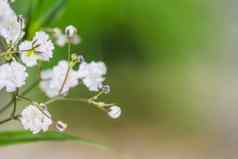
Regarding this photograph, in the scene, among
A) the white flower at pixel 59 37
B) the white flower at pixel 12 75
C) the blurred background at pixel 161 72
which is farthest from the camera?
the blurred background at pixel 161 72

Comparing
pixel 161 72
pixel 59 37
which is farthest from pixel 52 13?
pixel 161 72

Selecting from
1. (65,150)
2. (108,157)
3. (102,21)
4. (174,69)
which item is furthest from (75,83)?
(174,69)

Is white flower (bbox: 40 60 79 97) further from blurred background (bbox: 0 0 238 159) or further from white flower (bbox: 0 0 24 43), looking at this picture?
blurred background (bbox: 0 0 238 159)

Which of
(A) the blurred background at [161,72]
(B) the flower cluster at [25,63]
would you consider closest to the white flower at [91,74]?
(B) the flower cluster at [25,63]

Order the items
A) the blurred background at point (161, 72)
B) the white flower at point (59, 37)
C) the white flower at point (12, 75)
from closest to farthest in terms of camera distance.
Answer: the white flower at point (12, 75), the white flower at point (59, 37), the blurred background at point (161, 72)

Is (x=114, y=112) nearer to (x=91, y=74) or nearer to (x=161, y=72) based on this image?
(x=91, y=74)

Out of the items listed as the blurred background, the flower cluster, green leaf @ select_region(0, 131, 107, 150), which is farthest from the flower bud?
the blurred background

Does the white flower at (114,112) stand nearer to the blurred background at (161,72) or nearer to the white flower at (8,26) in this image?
the white flower at (8,26)

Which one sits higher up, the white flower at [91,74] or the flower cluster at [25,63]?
the white flower at [91,74]
